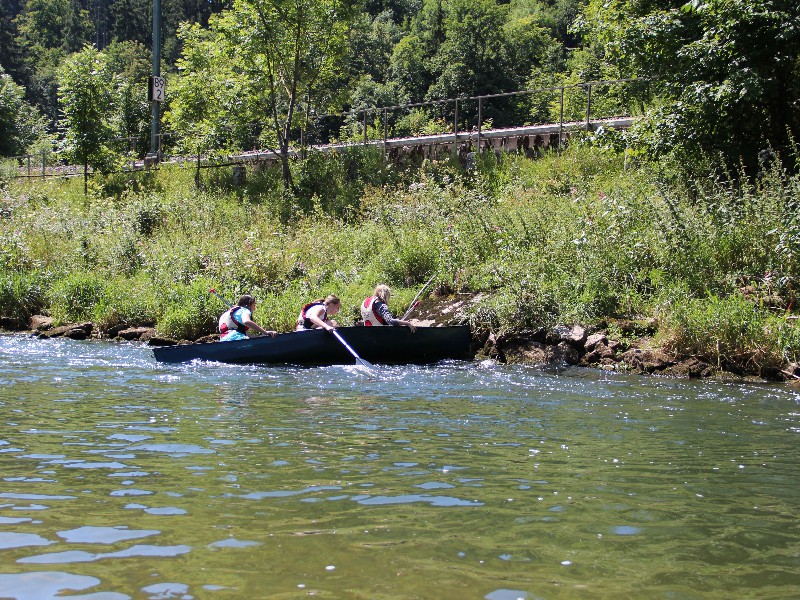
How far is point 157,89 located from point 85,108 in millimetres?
3063

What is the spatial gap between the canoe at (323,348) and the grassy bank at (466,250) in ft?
4.15

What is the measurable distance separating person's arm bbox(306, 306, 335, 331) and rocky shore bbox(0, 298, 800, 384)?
1.80 meters

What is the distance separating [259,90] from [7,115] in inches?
968

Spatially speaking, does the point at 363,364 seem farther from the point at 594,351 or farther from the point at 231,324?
the point at 594,351

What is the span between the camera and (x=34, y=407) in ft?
28.6

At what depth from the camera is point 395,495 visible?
5.33 metres

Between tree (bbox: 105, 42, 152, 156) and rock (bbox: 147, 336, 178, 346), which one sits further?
tree (bbox: 105, 42, 152, 156)

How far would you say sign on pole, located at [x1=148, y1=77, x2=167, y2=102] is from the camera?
30969mm

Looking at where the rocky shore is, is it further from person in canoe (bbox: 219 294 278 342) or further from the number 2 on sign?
the number 2 on sign

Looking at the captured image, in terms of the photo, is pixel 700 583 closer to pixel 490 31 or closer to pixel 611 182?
pixel 611 182

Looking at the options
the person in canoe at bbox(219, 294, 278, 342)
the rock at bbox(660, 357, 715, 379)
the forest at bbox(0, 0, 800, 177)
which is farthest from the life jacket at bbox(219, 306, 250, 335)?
the forest at bbox(0, 0, 800, 177)

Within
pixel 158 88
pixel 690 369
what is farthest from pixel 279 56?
pixel 690 369

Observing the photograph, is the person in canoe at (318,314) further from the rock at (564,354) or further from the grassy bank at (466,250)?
the rock at (564,354)

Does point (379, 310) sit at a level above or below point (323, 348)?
above
